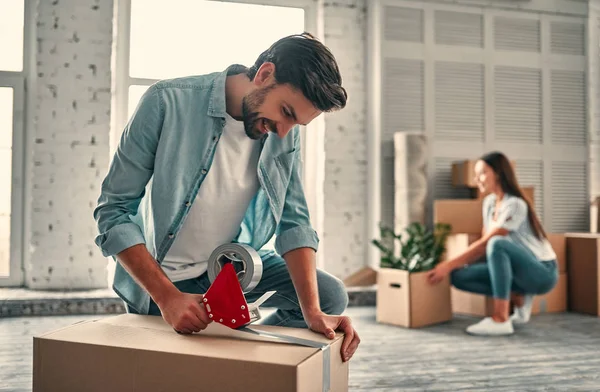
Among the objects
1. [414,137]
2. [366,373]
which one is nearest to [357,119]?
[414,137]

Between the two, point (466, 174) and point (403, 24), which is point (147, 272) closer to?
point (466, 174)

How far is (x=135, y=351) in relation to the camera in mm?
1098

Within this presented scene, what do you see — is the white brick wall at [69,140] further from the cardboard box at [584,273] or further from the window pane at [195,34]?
the cardboard box at [584,273]

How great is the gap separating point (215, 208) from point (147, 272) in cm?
32

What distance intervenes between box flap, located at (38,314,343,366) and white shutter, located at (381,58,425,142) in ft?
11.4

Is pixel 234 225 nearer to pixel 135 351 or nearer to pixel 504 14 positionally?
pixel 135 351

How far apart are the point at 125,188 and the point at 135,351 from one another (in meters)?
0.45

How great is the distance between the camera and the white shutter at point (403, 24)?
15.0 ft

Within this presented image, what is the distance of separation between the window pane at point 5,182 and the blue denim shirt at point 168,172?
3088 mm

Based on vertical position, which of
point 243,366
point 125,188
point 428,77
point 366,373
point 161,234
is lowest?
point 366,373

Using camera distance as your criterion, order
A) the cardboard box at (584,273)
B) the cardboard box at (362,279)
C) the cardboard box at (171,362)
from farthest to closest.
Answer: the cardboard box at (362,279) → the cardboard box at (584,273) → the cardboard box at (171,362)

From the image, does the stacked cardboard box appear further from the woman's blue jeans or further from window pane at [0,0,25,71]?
window pane at [0,0,25,71]

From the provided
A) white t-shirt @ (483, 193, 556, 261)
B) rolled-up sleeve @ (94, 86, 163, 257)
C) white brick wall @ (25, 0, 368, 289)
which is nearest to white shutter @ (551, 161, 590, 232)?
white t-shirt @ (483, 193, 556, 261)

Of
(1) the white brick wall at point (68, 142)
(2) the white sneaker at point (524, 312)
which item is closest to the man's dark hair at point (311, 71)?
(2) the white sneaker at point (524, 312)
